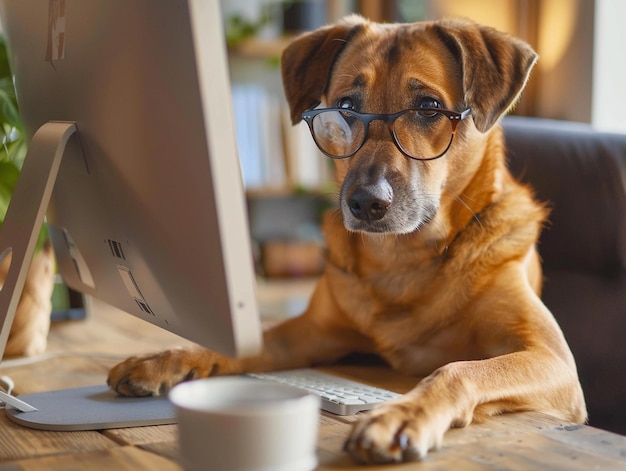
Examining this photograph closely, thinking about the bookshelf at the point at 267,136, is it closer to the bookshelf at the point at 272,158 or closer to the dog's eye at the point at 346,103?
the bookshelf at the point at 272,158

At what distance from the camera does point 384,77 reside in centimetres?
140

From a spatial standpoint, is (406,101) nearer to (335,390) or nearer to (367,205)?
(367,205)

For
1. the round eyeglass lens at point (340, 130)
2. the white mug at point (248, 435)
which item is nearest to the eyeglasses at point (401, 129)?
the round eyeglass lens at point (340, 130)

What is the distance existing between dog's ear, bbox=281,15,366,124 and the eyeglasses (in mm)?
98

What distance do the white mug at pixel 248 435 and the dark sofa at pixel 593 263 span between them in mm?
1128

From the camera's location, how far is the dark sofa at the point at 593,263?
170 cm

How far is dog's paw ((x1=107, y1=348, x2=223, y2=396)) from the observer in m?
1.12

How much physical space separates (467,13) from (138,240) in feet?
8.34

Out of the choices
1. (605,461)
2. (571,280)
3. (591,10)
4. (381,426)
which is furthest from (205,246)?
(591,10)

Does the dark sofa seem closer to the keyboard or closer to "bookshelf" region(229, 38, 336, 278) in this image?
the keyboard

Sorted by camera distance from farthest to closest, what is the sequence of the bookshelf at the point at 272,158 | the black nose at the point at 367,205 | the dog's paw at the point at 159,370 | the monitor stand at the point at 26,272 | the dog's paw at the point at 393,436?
the bookshelf at the point at 272,158 < the black nose at the point at 367,205 < the dog's paw at the point at 159,370 < the monitor stand at the point at 26,272 < the dog's paw at the point at 393,436

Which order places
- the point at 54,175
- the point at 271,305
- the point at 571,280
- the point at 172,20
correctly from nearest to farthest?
1. the point at 172,20
2. the point at 54,175
3. the point at 571,280
4. the point at 271,305

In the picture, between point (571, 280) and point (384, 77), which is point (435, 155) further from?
point (571, 280)

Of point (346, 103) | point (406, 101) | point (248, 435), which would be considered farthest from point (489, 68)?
point (248, 435)
